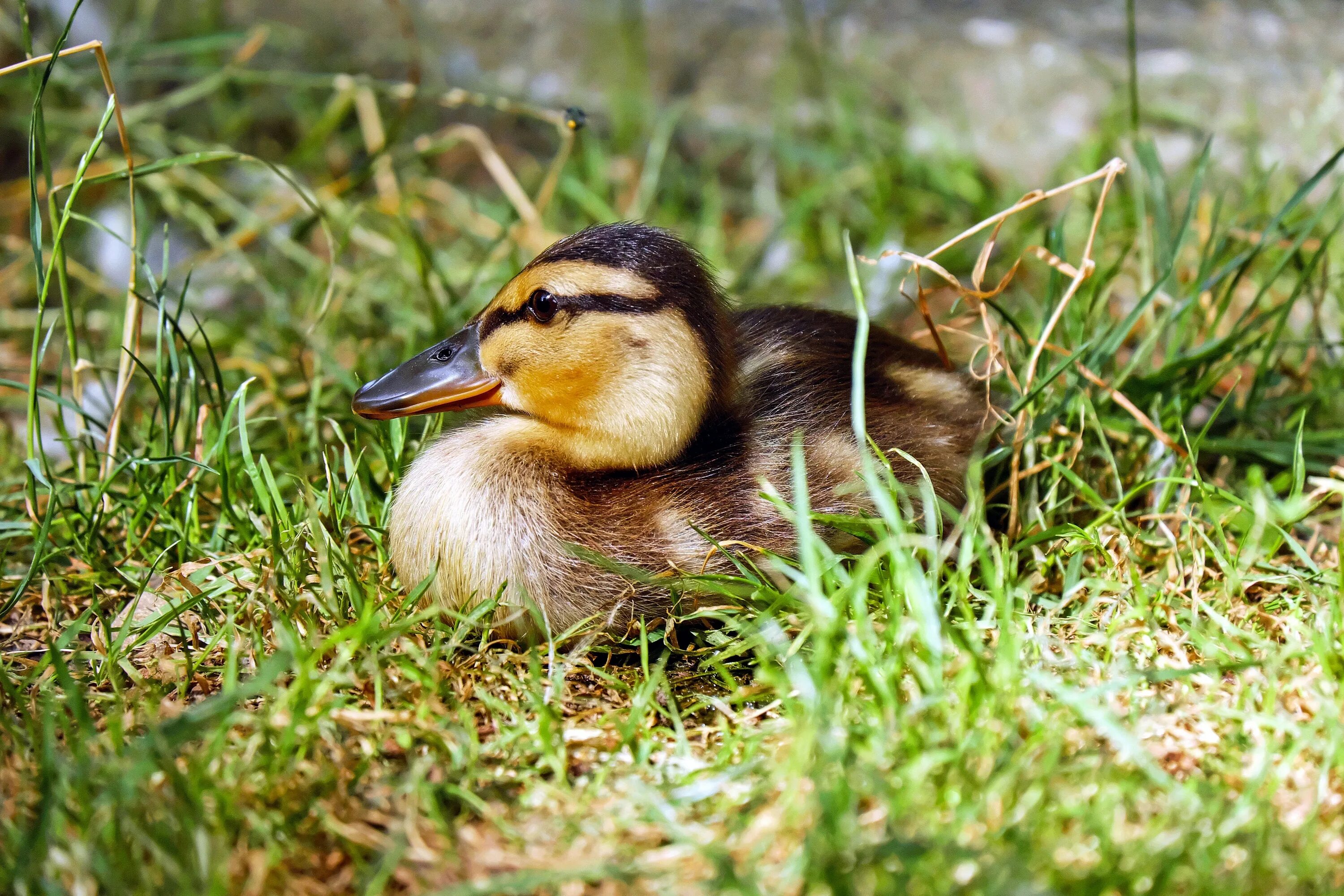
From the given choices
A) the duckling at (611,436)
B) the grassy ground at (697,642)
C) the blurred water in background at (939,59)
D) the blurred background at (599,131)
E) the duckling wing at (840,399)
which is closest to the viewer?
the grassy ground at (697,642)

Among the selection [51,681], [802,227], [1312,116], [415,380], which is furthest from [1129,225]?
[51,681]

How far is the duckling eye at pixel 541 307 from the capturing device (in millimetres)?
2047

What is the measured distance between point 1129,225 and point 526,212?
6.17 ft

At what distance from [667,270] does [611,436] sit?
1.03ft

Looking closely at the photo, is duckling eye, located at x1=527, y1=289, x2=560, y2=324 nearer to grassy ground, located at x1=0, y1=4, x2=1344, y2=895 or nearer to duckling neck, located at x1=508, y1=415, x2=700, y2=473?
duckling neck, located at x1=508, y1=415, x2=700, y2=473

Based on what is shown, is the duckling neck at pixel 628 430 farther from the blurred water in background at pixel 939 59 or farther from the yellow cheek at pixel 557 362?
the blurred water in background at pixel 939 59

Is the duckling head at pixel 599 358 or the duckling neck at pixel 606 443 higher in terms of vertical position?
the duckling head at pixel 599 358

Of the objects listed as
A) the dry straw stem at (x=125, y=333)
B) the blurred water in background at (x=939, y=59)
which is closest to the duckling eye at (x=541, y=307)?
the dry straw stem at (x=125, y=333)

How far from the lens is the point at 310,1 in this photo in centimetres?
468

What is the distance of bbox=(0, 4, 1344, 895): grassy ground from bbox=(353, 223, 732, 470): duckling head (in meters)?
0.24

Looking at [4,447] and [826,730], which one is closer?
[826,730]

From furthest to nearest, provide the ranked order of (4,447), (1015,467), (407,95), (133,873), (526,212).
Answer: (526,212) < (407,95) < (4,447) < (1015,467) < (133,873)

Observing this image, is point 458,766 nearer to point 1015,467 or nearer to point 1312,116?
point 1015,467

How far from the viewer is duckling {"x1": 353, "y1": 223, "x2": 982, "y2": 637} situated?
193cm
